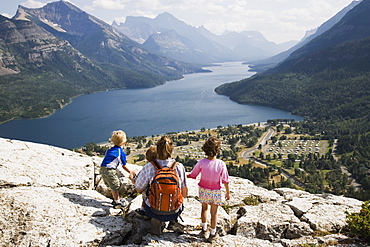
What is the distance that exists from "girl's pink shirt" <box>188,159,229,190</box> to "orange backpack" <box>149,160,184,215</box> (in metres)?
0.87

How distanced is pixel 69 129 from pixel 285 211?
454ft

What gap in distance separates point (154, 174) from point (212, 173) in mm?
1634

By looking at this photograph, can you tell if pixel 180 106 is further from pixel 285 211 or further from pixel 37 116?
pixel 285 211

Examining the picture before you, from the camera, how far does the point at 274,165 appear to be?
86.4m

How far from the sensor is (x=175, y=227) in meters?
7.12

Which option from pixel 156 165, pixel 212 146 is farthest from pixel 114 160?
pixel 212 146

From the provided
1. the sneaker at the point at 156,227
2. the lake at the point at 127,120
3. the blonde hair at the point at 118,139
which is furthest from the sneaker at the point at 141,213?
the lake at the point at 127,120

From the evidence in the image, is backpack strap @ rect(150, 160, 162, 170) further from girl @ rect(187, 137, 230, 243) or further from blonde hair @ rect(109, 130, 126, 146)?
blonde hair @ rect(109, 130, 126, 146)

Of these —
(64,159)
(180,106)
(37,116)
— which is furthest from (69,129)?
(64,159)

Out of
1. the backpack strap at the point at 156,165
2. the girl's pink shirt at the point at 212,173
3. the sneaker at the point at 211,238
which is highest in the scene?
the backpack strap at the point at 156,165

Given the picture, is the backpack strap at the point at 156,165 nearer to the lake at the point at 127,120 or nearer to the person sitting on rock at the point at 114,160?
the person sitting on rock at the point at 114,160

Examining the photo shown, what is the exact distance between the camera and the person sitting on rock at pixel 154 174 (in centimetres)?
669

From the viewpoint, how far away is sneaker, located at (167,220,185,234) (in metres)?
7.08

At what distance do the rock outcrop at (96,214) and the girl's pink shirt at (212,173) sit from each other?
1.38 metres
